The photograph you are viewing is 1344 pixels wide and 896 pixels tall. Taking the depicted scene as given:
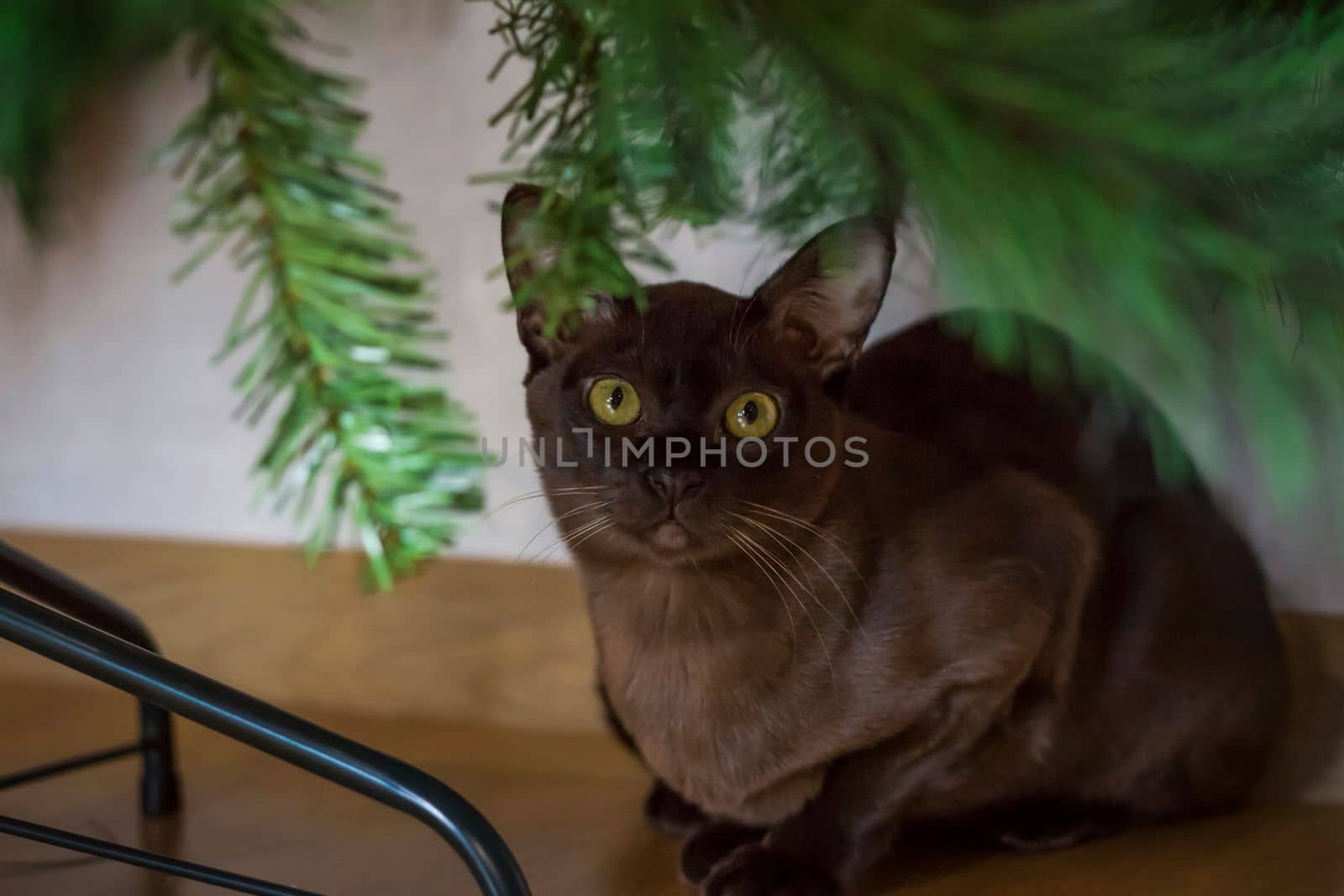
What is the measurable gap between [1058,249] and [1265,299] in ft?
0.15

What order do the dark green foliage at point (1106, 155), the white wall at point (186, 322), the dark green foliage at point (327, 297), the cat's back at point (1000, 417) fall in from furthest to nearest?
1. the white wall at point (186, 322)
2. the cat's back at point (1000, 417)
3. the dark green foliage at point (327, 297)
4. the dark green foliage at point (1106, 155)

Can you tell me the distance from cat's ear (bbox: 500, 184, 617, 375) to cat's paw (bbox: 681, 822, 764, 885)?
11.6 inches

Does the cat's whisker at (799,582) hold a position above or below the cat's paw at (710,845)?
above

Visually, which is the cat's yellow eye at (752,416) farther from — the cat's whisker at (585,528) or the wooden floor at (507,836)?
the wooden floor at (507,836)

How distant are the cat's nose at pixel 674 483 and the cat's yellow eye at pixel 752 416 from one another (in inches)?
1.5

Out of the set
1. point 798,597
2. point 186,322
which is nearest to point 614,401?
point 798,597

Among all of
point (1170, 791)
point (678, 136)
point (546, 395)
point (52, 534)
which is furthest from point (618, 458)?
point (52, 534)

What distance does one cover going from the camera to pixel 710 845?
0.69m

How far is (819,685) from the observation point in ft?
2.05

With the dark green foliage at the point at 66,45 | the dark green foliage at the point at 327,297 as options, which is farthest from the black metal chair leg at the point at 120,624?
the dark green foliage at the point at 66,45

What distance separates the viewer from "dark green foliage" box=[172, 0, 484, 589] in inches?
19.0

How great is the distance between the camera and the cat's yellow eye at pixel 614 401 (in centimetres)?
59

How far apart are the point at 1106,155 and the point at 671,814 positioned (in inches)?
23.2

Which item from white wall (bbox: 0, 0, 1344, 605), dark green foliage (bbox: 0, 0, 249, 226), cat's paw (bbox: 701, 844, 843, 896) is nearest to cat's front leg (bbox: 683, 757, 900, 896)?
cat's paw (bbox: 701, 844, 843, 896)
